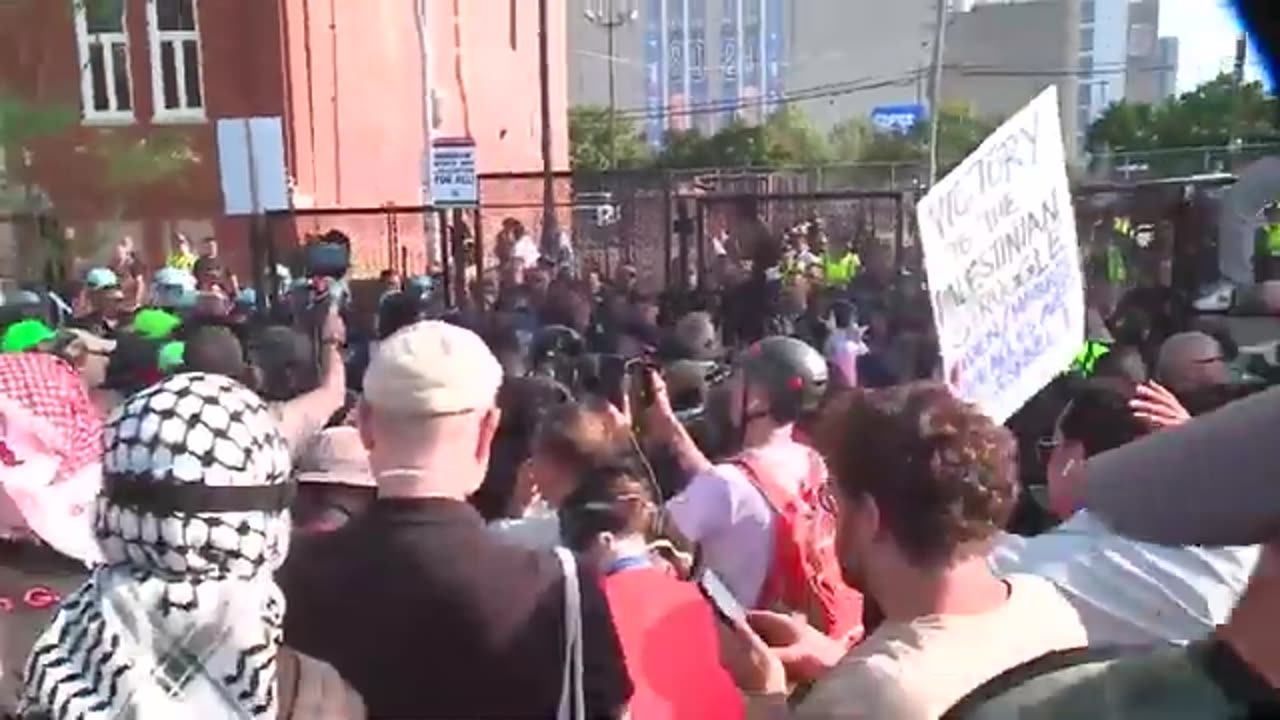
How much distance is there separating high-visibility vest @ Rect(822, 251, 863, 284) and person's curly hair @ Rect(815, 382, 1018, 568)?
31.3ft

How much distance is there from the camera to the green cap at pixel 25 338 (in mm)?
5922

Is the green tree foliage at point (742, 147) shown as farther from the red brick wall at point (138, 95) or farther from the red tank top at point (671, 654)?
the red tank top at point (671, 654)

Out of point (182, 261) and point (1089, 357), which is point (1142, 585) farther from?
point (182, 261)

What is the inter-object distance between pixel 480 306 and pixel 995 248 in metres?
6.31

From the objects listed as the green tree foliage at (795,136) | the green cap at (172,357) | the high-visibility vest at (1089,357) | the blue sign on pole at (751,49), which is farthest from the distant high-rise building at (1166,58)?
the green cap at (172,357)

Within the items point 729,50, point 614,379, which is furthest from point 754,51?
point 614,379

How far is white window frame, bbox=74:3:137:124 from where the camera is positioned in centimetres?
2608

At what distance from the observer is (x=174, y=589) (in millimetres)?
2010

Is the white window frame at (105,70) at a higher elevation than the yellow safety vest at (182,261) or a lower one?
higher

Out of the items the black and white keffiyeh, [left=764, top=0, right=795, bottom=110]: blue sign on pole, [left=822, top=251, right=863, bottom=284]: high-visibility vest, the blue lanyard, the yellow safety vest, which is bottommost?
the yellow safety vest

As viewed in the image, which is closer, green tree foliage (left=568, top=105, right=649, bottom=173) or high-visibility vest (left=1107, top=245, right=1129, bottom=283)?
high-visibility vest (left=1107, top=245, right=1129, bottom=283)

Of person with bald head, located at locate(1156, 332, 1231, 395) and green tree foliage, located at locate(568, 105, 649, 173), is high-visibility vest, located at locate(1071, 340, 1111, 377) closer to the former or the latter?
person with bald head, located at locate(1156, 332, 1231, 395)

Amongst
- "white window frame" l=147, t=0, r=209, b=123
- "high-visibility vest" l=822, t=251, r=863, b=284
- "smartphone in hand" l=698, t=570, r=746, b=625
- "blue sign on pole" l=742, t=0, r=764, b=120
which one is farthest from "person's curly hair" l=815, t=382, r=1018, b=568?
"blue sign on pole" l=742, t=0, r=764, b=120

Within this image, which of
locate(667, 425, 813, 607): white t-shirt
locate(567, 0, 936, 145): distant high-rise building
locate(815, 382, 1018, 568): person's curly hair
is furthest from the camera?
locate(567, 0, 936, 145): distant high-rise building
